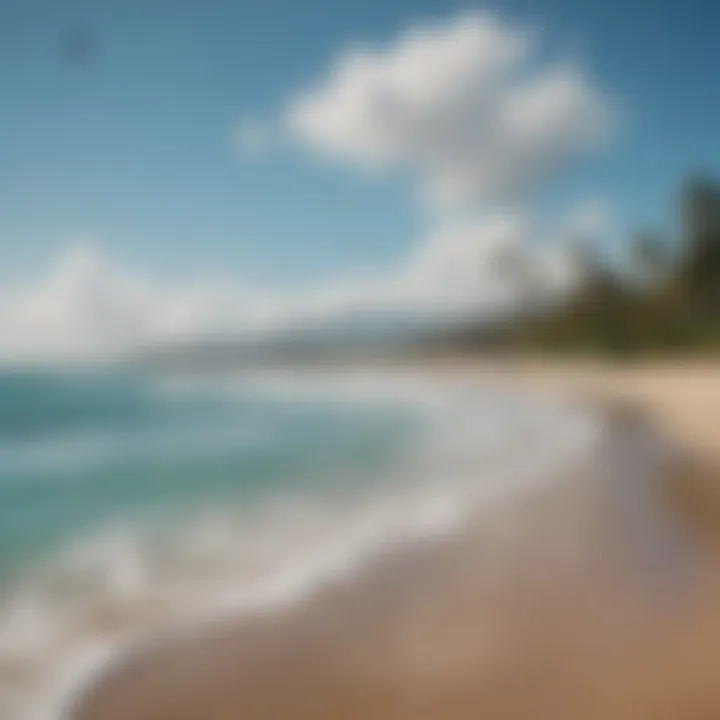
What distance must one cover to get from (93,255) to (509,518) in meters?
1.62

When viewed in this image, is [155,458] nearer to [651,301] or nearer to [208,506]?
[208,506]

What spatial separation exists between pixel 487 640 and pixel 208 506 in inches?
74.4

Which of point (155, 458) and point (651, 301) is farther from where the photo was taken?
point (155, 458)

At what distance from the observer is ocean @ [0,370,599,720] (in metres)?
1.75

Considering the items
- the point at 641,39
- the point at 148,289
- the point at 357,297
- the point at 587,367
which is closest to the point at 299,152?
the point at 357,297

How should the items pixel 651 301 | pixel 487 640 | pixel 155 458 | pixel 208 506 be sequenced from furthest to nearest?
1. pixel 155 458
2. pixel 651 301
3. pixel 208 506
4. pixel 487 640

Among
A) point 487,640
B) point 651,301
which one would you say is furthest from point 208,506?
point 651,301

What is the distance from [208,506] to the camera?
3211 mm

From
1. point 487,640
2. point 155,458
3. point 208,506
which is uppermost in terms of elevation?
point 155,458

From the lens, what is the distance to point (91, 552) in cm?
245

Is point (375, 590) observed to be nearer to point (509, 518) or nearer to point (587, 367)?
point (509, 518)

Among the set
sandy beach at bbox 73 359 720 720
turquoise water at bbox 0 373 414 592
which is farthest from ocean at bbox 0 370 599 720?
sandy beach at bbox 73 359 720 720

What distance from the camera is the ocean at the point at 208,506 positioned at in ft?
5.75

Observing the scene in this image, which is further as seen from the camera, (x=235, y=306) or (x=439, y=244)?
(x=439, y=244)
